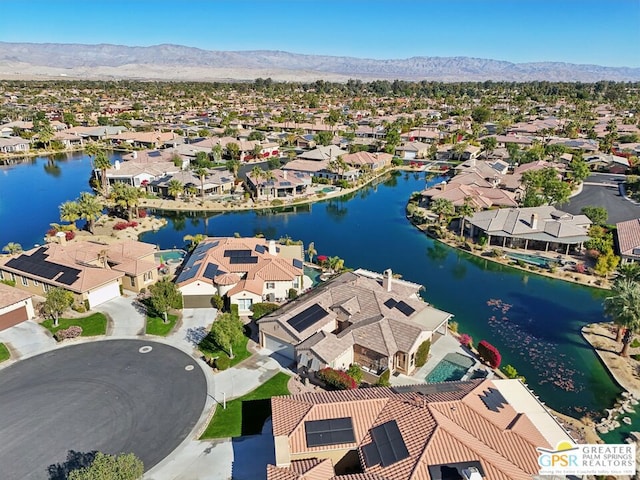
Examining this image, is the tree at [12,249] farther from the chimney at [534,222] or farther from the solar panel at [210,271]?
the chimney at [534,222]

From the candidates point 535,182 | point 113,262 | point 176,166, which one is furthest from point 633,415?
point 176,166

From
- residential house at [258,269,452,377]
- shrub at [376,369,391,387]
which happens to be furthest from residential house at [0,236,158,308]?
shrub at [376,369,391,387]

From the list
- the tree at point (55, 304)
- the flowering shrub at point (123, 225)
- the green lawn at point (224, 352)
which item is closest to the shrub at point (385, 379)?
the green lawn at point (224, 352)

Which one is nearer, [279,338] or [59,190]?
[279,338]

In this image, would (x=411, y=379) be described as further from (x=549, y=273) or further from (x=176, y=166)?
(x=176, y=166)

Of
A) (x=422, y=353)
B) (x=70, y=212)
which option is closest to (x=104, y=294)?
(x=70, y=212)

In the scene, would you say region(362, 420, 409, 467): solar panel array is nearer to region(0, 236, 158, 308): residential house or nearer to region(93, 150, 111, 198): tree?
region(0, 236, 158, 308): residential house
